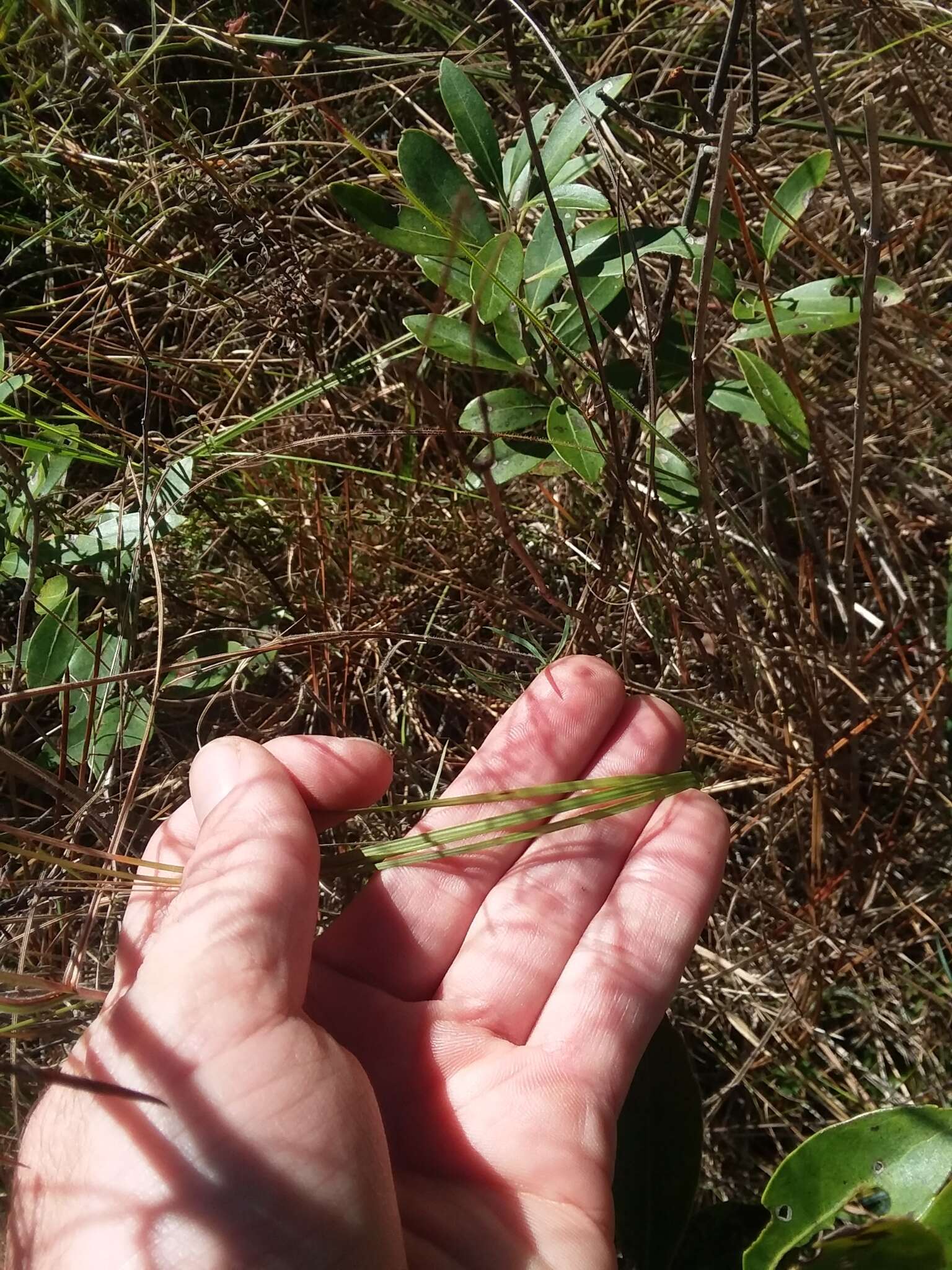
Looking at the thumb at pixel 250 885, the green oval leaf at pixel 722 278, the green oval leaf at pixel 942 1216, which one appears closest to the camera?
the thumb at pixel 250 885

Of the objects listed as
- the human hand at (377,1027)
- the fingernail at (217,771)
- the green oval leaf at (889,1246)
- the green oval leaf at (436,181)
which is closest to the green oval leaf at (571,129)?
the green oval leaf at (436,181)

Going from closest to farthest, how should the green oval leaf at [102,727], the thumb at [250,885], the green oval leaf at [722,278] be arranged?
1. the thumb at [250,885]
2. the green oval leaf at [722,278]
3. the green oval leaf at [102,727]

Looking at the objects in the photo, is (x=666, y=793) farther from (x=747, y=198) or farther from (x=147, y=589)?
(x=747, y=198)

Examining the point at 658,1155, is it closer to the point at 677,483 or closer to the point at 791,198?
the point at 677,483

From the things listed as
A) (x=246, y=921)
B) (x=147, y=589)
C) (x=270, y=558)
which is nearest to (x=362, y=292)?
(x=270, y=558)

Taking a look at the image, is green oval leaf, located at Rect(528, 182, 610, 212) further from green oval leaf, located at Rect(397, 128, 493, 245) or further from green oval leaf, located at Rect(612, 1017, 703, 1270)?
green oval leaf, located at Rect(612, 1017, 703, 1270)

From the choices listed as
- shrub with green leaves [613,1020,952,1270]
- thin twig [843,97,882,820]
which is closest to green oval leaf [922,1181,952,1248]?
shrub with green leaves [613,1020,952,1270]

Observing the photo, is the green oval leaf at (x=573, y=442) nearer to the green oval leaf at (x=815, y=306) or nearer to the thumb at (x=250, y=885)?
the green oval leaf at (x=815, y=306)
